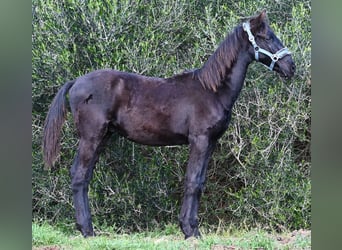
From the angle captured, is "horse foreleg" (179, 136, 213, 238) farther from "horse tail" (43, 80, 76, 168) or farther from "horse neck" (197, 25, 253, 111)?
"horse tail" (43, 80, 76, 168)

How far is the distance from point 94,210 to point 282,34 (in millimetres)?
2989

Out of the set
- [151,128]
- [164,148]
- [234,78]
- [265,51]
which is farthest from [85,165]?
[265,51]

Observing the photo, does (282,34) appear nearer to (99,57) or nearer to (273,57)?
(273,57)

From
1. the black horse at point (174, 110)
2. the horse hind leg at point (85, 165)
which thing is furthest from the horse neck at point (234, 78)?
the horse hind leg at point (85, 165)

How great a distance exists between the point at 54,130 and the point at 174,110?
1.12 meters

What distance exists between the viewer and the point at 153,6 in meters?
5.82

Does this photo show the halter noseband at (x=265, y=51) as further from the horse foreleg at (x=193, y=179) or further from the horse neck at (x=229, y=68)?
the horse foreleg at (x=193, y=179)

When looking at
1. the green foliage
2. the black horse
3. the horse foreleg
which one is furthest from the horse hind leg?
the green foliage

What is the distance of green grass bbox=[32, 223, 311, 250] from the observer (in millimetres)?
4328

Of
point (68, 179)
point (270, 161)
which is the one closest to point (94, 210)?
point (68, 179)

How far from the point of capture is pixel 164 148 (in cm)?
567

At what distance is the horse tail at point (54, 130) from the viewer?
446 cm

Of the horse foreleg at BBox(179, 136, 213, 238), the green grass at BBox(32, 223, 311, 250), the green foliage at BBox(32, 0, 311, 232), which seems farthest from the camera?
the green foliage at BBox(32, 0, 311, 232)

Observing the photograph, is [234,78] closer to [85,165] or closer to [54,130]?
[85,165]
